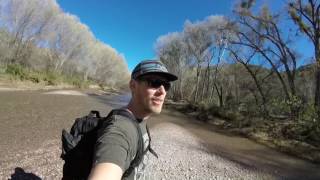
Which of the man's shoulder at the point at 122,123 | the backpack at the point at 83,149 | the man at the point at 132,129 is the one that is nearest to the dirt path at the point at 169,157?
the backpack at the point at 83,149

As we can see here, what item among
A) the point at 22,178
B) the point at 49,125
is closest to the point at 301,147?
the point at 49,125

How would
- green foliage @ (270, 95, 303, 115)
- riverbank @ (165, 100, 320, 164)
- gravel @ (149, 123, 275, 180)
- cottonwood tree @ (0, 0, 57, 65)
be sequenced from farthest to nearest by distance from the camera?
1. cottonwood tree @ (0, 0, 57, 65)
2. green foliage @ (270, 95, 303, 115)
3. riverbank @ (165, 100, 320, 164)
4. gravel @ (149, 123, 275, 180)

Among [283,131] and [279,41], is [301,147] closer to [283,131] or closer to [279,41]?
[283,131]

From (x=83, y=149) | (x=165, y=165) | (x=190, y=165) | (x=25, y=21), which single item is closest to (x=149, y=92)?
(x=83, y=149)

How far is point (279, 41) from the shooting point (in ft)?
94.7

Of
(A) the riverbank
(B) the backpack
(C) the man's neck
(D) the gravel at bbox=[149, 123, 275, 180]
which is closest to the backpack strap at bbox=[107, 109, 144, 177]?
(B) the backpack

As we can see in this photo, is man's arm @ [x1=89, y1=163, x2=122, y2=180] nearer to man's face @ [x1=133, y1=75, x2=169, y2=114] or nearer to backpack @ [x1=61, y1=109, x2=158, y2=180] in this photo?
backpack @ [x1=61, y1=109, x2=158, y2=180]

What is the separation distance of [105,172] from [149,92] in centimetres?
71

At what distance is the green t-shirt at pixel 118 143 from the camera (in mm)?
1536

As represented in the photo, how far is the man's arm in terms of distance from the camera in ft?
4.81

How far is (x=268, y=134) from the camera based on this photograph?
20875 mm

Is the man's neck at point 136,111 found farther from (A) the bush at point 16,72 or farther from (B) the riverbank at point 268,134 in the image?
(A) the bush at point 16,72

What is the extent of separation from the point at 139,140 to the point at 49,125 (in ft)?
42.4

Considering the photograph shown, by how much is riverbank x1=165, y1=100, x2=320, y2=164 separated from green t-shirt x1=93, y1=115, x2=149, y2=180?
51.2 ft
